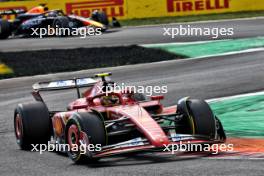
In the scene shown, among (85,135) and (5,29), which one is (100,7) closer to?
(5,29)

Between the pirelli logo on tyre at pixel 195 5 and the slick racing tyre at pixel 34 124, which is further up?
the slick racing tyre at pixel 34 124

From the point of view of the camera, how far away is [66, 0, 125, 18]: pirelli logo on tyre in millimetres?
33844

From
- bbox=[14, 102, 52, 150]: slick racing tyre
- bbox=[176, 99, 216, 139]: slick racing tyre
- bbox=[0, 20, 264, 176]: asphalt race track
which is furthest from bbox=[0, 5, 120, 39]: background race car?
bbox=[176, 99, 216, 139]: slick racing tyre

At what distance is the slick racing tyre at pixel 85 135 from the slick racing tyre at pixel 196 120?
1120 mm

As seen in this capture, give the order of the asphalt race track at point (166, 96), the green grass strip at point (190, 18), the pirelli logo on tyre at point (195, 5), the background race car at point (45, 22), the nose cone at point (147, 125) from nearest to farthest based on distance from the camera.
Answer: the asphalt race track at point (166, 96) < the nose cone at point (147, 125) < the background race car at point (45, 22) < the green grass strip at point (190, 18) < the pirelli logo on tyre at point (195, 5)

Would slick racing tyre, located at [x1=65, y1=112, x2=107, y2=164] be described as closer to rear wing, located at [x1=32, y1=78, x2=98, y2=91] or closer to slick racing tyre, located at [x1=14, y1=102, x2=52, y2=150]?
slick racing tyre, located at [x1=14, y1=102, x2=52, y2=150]

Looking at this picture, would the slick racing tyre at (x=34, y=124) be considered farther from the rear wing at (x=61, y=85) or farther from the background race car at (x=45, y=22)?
the background race car at (x=45, y=22)

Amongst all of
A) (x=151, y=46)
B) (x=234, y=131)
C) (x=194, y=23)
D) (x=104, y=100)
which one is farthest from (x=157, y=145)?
(x=194, y=23)

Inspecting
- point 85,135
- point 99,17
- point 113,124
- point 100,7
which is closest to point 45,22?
point 99,17

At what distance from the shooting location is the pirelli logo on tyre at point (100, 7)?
111 feet

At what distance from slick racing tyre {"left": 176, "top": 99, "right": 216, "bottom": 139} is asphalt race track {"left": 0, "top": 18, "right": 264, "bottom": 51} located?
1379cm

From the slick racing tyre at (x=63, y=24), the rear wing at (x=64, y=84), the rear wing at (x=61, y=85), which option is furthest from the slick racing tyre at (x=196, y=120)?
the slick racing tyre at (x=63, y=24)

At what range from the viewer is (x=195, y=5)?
107 ft

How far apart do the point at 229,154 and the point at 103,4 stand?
991 inches
